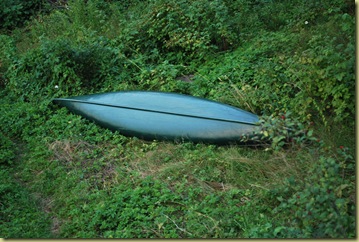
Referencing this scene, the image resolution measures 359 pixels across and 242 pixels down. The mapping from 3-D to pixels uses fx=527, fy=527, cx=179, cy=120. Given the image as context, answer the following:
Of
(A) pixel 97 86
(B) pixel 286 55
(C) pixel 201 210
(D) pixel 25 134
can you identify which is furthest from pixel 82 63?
(C) pixel 201 210

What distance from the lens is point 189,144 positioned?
564cm

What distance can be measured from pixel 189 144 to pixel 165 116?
53 centimetres

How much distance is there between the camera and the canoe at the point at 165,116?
5586 mm

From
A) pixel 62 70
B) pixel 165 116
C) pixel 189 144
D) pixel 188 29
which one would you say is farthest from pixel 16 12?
pixel 189 144

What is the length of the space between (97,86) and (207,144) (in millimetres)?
2259

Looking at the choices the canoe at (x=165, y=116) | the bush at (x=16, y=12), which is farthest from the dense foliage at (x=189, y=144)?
the bush at (x=16, y=12)

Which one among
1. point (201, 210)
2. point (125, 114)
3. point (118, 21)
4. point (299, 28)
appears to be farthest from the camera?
point (118, 21)

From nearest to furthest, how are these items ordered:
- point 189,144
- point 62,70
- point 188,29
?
point 189,144
point 62,70
point 188,29

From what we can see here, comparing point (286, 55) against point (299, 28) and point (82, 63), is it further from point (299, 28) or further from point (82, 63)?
point (82, 63)

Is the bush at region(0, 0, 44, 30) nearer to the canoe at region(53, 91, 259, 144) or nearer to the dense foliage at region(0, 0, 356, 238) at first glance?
the dense foliage at region(0, 0, 356, 238)

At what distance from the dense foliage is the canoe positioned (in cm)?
13

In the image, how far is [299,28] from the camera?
7.15 metres

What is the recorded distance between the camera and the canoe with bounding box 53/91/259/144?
559cm

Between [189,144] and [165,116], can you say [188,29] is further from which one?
[189,144]
